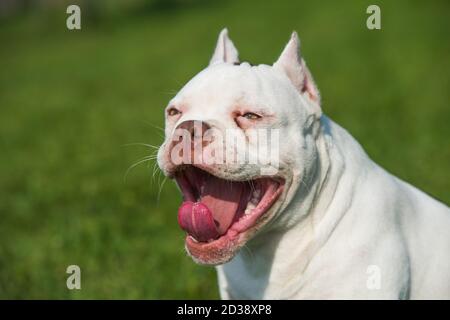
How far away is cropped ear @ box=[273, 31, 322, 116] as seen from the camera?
4137 millimetres

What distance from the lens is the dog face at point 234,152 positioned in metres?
3.74

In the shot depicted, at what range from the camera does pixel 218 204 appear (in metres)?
4.00

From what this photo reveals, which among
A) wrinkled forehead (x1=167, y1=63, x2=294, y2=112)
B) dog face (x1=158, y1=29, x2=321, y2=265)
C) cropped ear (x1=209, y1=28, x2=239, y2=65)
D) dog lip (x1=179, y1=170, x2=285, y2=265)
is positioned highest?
cropped ear (x1=209, y1=28, x2=239, y2=65)

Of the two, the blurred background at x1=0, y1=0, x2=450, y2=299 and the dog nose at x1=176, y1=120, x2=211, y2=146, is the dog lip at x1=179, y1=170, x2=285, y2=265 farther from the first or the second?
the blurred background at x1=0, y1=0, x2=450, y2=299

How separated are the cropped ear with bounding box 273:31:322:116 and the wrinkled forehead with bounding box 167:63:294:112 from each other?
13cm

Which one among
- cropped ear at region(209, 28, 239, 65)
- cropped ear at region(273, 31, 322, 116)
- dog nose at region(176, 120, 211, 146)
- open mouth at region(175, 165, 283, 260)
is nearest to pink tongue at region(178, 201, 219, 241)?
open mouth at region(175, 165, 283, 260)

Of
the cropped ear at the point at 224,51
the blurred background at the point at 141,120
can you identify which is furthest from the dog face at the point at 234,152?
the blurred background at the point at 141,120

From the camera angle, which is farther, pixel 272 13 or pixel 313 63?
pixel 272 13

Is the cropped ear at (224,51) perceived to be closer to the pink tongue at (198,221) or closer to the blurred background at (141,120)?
the blurred background at (141,120)

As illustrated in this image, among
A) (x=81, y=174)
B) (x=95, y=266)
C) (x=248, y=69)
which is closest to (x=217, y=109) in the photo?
(x=248, y=69)

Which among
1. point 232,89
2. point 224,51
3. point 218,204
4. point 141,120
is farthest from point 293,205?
point 141,120
